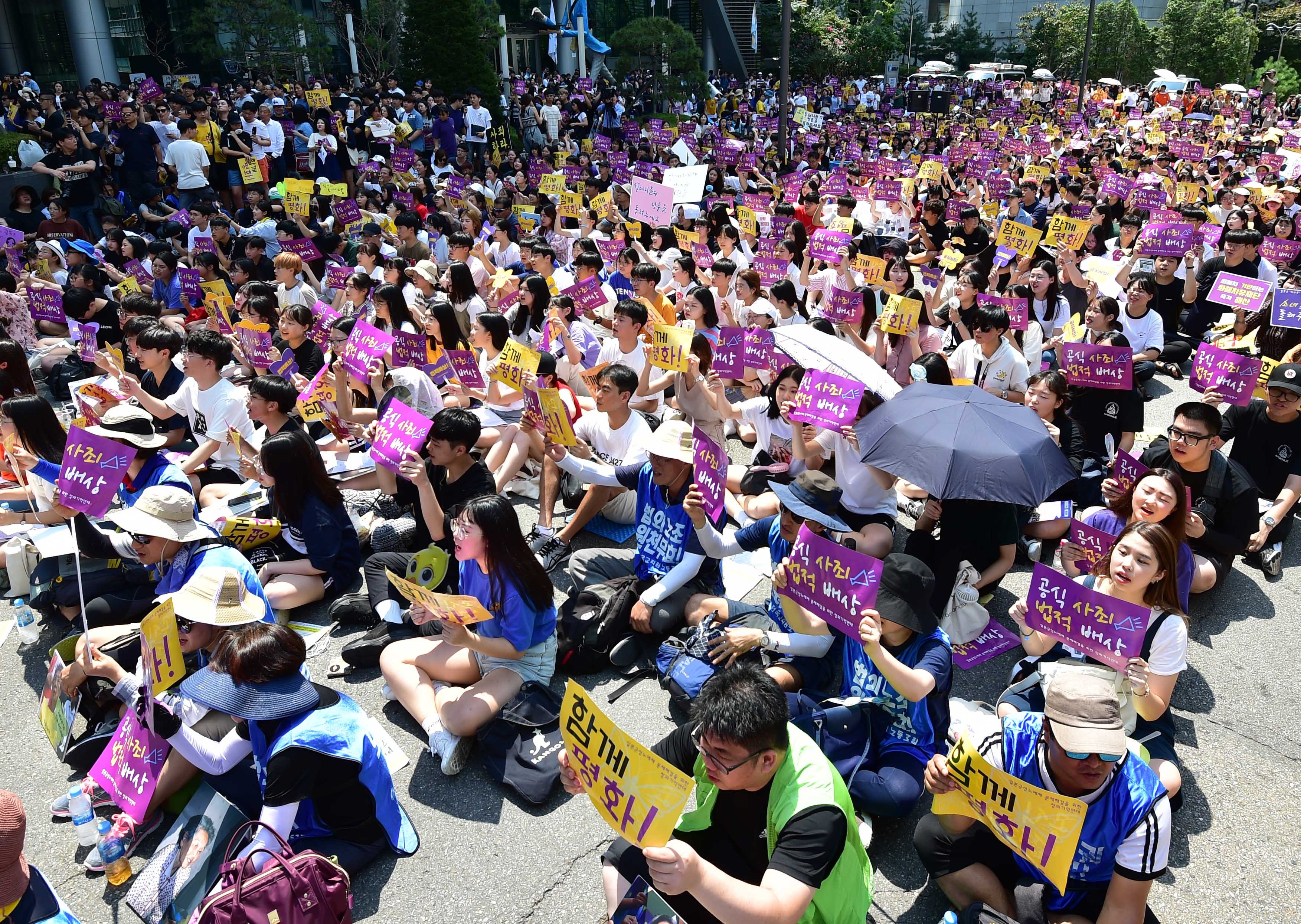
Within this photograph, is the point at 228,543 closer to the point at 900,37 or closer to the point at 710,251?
the point at 710,251

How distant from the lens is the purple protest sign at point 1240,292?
8.54 metres

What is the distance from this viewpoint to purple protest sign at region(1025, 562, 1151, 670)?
3.74 meters

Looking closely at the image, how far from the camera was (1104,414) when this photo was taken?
22.5 feet

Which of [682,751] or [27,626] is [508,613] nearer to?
[682,751]

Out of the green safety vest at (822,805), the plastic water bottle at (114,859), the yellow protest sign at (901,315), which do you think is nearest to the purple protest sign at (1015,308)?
the yellow protest sign at (901,315)

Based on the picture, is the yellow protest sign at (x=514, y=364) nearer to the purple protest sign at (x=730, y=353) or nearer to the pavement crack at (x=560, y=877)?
the purple protest sign at (x=730, y=353)

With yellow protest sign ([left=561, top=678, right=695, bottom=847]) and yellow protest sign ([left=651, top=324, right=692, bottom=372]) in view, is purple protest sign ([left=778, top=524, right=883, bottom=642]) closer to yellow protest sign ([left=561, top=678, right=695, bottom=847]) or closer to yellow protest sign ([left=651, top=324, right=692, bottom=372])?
yellow protest sign ([left=561, top=678, right=695, bottom=847])

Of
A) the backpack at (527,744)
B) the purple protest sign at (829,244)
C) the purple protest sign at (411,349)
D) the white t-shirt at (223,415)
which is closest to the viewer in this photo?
the backpack at (527,744)

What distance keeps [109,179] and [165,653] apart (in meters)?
14.7

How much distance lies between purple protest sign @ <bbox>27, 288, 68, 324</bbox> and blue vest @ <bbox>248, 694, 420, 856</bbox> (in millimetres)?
7931

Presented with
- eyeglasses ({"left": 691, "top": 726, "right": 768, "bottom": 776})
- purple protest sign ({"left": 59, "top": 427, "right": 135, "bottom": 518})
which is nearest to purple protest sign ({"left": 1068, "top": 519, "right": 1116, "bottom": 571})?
eyeglasses ({"left": 691, "top": 726, "right": 768, "bottom": 776})

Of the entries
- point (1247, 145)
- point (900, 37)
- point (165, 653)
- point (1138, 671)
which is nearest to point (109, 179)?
point (165, 653)

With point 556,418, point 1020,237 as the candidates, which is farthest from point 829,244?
point 556,418

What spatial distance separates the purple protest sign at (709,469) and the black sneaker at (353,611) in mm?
2118
